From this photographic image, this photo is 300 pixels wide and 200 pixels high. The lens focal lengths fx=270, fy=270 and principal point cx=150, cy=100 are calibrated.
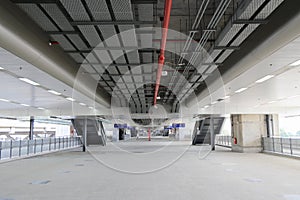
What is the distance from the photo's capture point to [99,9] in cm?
541

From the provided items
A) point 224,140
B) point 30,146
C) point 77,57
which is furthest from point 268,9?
point 224,140

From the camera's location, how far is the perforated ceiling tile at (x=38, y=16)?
228 inches

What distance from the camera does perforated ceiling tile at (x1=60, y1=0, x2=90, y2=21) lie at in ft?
16.9

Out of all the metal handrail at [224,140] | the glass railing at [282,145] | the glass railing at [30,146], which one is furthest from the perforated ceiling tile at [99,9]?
the metal handrail at [224,140]

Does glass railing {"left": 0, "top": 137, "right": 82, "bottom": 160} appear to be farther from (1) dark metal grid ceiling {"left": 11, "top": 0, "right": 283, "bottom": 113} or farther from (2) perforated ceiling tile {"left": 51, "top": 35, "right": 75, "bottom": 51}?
(2) perforated ceiling tile {"left": 51, "top": 35, "right": 75, "bottom": 51}

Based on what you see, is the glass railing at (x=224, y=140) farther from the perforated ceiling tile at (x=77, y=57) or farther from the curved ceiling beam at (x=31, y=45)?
the curved ceiling beam at (x=31, y=45)

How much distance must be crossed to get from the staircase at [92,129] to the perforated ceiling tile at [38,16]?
17.0 m

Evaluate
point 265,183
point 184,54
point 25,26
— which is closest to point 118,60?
point 184,54

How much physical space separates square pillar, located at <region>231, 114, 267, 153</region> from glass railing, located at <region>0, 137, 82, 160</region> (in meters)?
15.3

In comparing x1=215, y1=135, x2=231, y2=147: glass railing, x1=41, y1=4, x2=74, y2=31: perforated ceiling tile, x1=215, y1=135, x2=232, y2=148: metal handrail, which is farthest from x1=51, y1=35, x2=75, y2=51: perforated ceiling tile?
x1=215, y1=135, x2=231, y2=147: glass railing

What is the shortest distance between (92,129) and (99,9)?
22.1m

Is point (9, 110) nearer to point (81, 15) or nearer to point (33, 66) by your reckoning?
point (33, 66)

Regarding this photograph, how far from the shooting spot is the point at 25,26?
6.04 m

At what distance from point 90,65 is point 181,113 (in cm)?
1546
